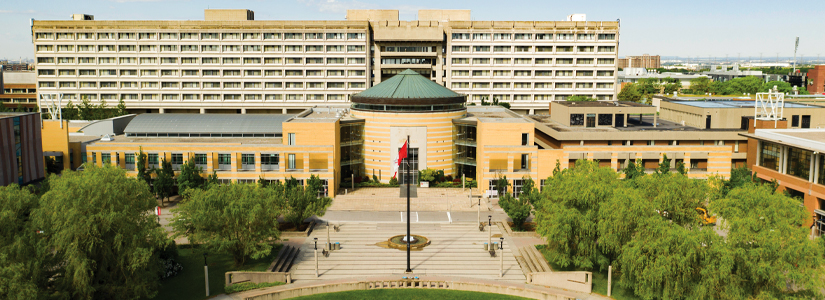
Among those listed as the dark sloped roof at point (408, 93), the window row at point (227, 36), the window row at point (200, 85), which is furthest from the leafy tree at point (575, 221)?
the window row at point (227, 36)

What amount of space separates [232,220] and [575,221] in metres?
26.7

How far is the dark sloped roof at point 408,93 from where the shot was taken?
82.0 m

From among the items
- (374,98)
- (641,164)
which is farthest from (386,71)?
(641,164)

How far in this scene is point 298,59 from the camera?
445 feet

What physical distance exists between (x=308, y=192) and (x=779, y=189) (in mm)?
49907

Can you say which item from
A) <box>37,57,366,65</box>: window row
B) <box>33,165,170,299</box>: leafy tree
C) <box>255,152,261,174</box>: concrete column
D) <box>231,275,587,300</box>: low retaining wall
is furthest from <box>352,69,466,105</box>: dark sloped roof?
<box>37,57,366,65</box>: window row

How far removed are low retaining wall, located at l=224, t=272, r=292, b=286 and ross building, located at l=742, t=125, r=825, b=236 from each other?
48.6 meters

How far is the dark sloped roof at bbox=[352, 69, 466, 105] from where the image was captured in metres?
82.0

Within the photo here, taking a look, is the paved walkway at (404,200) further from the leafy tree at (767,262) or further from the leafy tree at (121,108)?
the leafy tree at (121,108)

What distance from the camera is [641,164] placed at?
74.5m

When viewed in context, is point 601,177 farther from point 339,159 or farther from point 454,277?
point 339,159

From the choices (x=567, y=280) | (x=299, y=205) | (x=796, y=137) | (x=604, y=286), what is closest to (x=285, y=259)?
(x=299, y=205)

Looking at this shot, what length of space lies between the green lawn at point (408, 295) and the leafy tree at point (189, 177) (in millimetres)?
30047

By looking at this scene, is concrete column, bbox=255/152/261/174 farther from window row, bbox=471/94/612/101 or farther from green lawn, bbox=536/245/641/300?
window row, bbox=471/94/612/101
